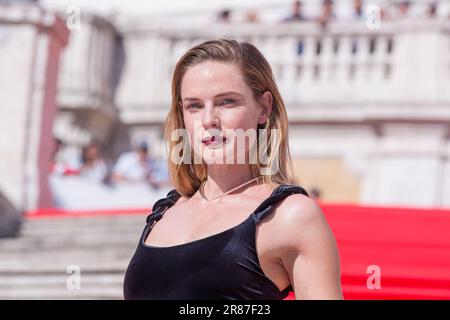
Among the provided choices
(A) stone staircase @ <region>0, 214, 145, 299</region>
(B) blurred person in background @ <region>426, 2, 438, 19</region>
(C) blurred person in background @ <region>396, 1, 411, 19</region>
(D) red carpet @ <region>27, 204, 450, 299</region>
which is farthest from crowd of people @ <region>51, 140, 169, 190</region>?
(D) red carpet @ <region>27, 204, 450, 299</region>

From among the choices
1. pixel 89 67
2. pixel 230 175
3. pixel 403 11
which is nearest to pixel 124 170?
pixel 89 67

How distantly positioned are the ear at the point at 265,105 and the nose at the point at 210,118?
0.13 metres

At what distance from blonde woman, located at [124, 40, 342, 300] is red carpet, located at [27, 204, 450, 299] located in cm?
184

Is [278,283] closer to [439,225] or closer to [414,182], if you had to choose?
[439,225]

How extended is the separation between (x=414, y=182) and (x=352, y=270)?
276 inches

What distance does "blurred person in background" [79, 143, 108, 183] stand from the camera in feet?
33.4

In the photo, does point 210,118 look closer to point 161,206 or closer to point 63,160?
point 161,206

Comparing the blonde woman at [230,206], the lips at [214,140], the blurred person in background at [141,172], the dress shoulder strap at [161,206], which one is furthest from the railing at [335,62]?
the lips at [214,140]

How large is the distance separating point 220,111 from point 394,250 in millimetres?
Result: 2565

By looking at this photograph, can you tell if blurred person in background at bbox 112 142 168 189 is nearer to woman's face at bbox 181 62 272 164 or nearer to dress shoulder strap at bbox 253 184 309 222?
woman's face at bbox 181 62 272 164

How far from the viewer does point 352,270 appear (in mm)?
4730

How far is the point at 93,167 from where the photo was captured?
1047 centimetres
